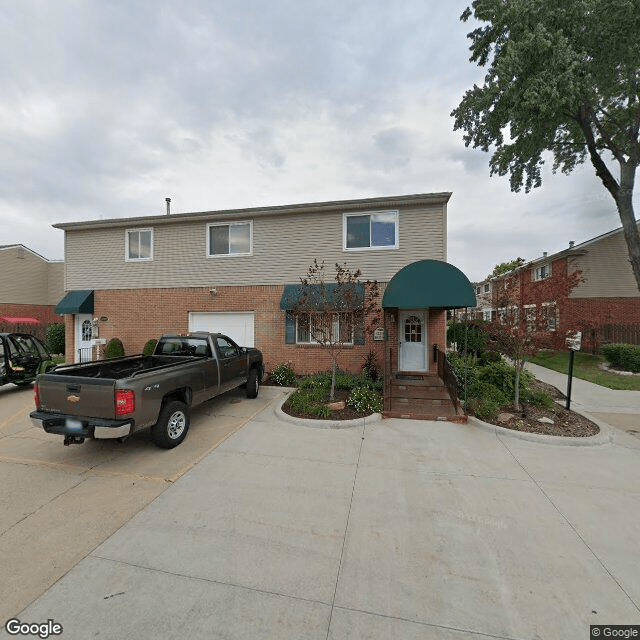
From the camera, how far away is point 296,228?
34.8 feet

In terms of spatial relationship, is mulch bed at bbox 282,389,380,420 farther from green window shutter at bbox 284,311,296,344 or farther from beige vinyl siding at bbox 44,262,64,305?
beige vinyl siding at bbox 44,262,64,305

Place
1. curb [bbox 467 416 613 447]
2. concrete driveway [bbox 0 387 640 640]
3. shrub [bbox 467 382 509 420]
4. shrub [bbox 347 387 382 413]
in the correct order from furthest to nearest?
1. shrub [bbox 347 387 382 413]
2. shrub [bbox 467 382 509 420]
3. curb [bbox 467 416 613 447]
4. concrete driveway [bbox 0 387 640 640]

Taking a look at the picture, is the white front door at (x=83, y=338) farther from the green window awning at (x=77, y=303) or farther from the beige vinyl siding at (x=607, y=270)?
A: the beige vinyl siding at (x=607, y=270)

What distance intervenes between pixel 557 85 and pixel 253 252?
12.1 metres

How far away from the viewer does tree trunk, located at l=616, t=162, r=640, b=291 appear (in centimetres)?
1321

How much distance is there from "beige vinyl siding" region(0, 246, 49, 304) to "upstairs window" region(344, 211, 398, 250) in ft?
88.4

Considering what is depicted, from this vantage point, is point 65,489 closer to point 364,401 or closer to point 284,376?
point 364,401

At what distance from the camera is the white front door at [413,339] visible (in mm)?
9664

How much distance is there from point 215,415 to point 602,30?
17.6 metres

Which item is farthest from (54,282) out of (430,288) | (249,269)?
(430,288)

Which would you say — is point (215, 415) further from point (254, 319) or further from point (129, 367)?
point (254, 319)

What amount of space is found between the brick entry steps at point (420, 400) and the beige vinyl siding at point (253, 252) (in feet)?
11.1

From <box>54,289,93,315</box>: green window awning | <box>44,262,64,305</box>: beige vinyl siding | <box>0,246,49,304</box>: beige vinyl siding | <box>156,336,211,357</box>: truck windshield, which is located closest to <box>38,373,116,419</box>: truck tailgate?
<box>156,336,211,357</box>: truck windshield

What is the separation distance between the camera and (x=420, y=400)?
24.8ft
